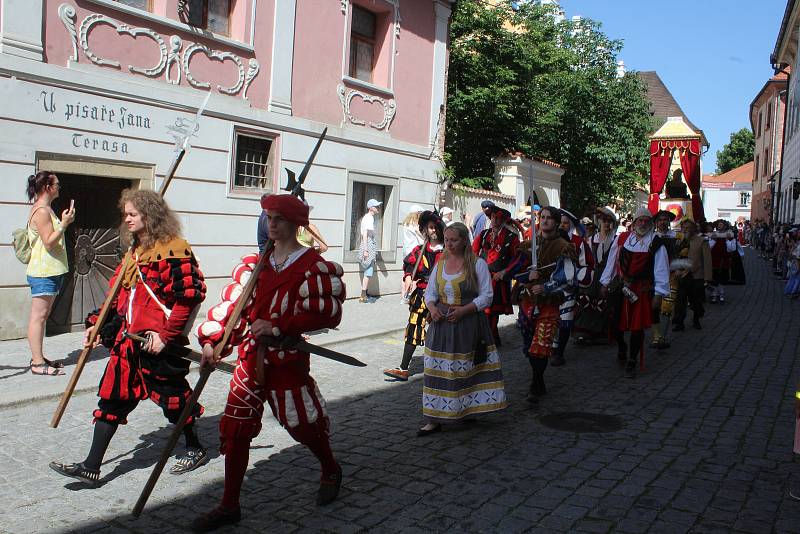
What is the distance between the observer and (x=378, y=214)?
15.1 meters

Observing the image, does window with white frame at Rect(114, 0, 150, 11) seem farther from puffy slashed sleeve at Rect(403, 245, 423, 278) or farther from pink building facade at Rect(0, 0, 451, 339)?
puffy slashed sleeve at Rect(403, 245, 423, 278)

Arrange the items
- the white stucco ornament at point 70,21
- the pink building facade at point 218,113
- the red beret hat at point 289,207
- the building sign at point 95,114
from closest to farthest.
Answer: the red beret hat at point 289,207
the pink building facade at point 218,113
the building sign at point 95,114
the white stucco ornament at point 70,21

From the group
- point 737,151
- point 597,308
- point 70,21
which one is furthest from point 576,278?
point 737,151

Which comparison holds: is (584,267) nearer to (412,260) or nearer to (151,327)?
(412,260)

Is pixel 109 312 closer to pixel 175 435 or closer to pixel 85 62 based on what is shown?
pixel 175 435

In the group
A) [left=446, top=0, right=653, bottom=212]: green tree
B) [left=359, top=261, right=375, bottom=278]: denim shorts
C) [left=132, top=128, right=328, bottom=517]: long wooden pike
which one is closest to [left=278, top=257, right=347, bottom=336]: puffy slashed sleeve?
[left=132, top=128, right=328, bottom=517]: long wooden pike

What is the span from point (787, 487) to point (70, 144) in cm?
830

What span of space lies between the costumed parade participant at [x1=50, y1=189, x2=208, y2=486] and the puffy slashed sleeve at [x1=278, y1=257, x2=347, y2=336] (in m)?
0.91

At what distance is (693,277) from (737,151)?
277 feet

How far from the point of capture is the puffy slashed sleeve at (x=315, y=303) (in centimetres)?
372

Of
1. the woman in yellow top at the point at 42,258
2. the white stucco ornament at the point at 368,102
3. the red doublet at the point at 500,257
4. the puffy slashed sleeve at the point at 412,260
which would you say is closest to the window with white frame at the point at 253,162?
the white stucco ornament at the point at 368,102

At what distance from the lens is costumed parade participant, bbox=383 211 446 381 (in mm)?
7422

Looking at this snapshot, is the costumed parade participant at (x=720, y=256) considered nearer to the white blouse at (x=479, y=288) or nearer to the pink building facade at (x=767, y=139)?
the white blouse at (x=479, y=288)

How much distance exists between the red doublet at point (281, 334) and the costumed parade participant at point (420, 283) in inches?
139
